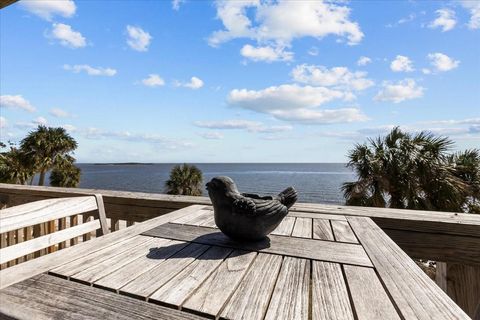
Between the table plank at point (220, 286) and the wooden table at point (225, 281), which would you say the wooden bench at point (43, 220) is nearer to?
the wooden table at point (225, 281)

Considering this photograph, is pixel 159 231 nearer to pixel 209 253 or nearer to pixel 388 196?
pixel 209 253

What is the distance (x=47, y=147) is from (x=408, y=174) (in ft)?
58.3

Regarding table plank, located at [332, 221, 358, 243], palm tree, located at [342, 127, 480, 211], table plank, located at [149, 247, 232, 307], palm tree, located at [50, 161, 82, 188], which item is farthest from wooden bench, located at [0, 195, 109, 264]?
palm tree, located at [50, 161, 82, 188]

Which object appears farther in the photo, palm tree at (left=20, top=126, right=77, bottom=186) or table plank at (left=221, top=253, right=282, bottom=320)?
palm tree at (left=20, top=126, right=77, bottom=186)

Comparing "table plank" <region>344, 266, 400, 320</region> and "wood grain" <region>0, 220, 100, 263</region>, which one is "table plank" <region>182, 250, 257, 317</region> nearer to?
"table plank" <region>344, 266, 400, 320</region>

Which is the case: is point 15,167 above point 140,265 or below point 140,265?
above

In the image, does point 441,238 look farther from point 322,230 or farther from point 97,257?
point 97,257

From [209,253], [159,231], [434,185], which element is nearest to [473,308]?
[209,253]

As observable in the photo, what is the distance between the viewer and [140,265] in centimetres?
99

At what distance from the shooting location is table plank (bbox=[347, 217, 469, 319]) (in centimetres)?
71

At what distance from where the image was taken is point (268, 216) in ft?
3.91

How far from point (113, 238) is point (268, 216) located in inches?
29.4

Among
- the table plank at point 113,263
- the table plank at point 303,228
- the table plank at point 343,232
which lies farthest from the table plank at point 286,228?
the table plank at point 113,263

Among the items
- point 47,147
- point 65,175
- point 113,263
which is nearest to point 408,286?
point 113,263
